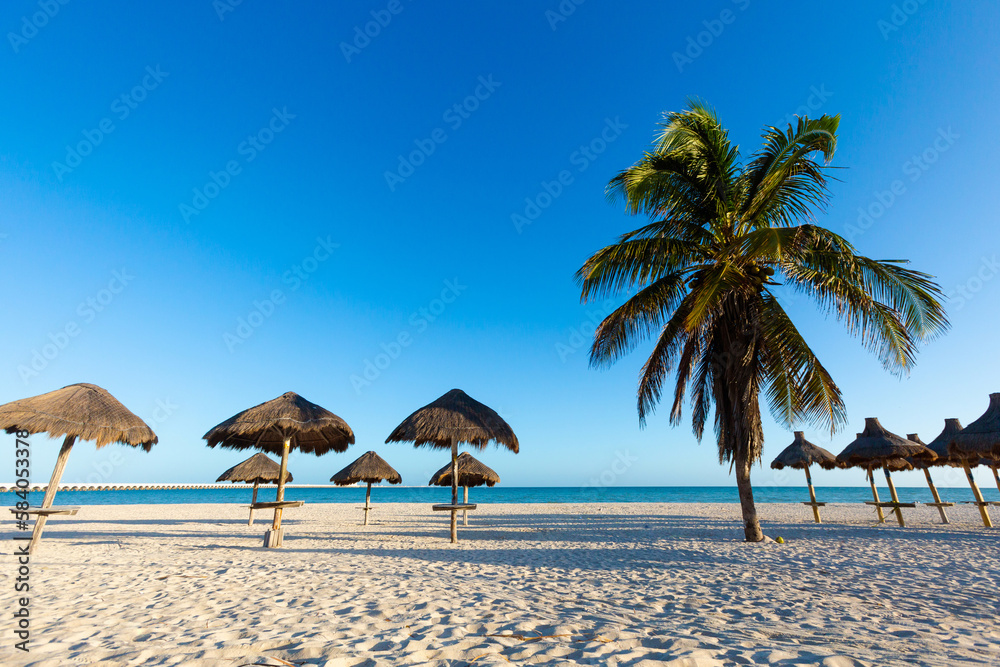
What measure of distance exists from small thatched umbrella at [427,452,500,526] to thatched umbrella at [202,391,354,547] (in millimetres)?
6451

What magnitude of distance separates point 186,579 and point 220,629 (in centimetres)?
277

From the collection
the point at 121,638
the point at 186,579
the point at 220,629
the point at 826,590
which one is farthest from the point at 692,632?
the point at 186,579

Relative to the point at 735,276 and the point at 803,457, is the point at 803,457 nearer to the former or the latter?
the point at 803,457

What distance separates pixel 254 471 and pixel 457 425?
9331mm

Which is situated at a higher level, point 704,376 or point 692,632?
point 704,376

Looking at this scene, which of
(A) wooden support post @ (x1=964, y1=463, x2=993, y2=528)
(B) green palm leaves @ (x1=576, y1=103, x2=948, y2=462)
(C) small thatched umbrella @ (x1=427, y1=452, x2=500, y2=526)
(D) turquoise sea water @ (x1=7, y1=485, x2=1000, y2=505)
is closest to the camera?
→ (B) green palm leaves @ (x1=576, y1=103, x2=948, y2=462)

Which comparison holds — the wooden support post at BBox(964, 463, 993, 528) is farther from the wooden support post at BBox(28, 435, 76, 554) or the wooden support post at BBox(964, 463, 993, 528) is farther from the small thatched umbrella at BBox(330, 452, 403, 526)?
the wooden support post at BBox(28, 435, 76, 554)

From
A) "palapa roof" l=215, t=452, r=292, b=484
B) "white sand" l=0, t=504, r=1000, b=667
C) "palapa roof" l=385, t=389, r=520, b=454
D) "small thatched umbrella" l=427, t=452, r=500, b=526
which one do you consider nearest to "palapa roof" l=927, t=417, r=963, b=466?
"white sand" l=0, t=504, r=1000, b=667

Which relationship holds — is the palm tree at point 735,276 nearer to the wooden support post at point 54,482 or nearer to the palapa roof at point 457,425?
the palapa roof at point 457,425

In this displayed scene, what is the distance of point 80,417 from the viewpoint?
7773 mm

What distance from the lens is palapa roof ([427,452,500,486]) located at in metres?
16.9

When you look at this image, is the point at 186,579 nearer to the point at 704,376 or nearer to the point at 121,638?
the point at 121,638

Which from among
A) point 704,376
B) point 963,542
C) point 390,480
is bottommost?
point 963,542

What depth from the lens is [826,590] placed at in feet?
15.7
